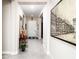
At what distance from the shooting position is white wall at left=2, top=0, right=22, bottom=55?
5617 millimetres

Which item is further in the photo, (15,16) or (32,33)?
(32,33)

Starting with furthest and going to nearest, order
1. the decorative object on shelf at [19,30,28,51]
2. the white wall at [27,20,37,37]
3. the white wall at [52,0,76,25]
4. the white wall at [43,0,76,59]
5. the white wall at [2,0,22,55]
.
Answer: the white wall at [27,20,37,37], the decorative object on shelf at [19,30,28,51], the white wall at [2,0,22,55], the white wall at [43,0,76,59], the white wall at [52,0,76,25]

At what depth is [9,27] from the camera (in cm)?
569

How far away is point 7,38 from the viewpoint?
5.67m

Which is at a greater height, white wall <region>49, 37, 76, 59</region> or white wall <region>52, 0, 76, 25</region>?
white wall <region>52, 0, 76, 25</region>

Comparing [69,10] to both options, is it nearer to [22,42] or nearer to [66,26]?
[66,26]

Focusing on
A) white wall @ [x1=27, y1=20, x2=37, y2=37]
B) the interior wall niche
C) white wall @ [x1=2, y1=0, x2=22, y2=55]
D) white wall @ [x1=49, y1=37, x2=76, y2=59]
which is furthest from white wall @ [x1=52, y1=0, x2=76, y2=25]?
white wall @ [x1=27, y1=20, x2=37, y2=37]

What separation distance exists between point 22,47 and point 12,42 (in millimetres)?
1006

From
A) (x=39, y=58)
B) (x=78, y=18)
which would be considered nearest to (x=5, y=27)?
(x=39, y=58)

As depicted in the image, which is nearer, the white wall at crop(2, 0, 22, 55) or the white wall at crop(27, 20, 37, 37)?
the white wall at crop(2, 0, 22, 55)

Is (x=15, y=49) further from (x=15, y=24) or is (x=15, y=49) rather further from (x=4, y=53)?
(x=15, y=24)

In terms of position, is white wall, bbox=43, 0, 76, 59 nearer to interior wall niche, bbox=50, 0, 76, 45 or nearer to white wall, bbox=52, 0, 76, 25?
interior wall niche, bbox=50, 0, 76, 45

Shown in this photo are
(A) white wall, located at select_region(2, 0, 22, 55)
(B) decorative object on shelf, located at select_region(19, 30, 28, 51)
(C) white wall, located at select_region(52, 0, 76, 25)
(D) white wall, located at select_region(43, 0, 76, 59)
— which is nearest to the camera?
(C) white wall, located at select_region(52, 0, 76, 25)

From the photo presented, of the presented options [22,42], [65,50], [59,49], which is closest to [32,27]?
[22,42]
